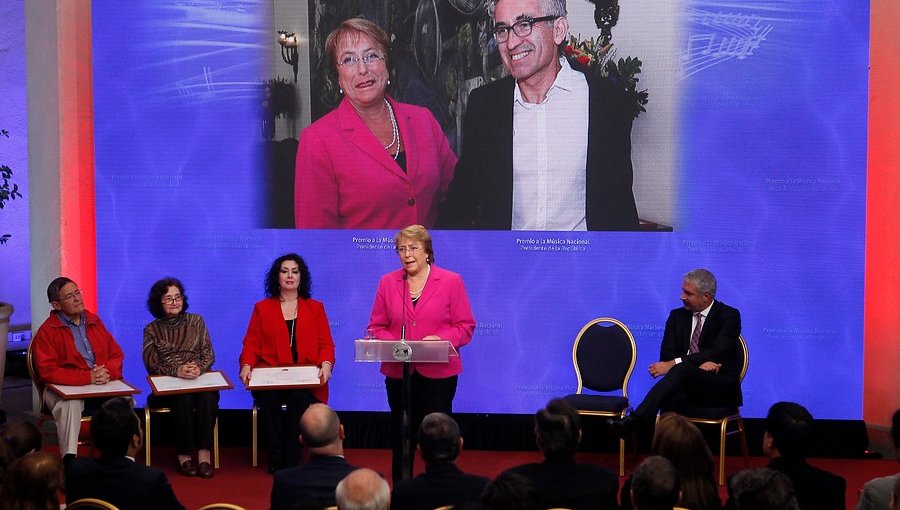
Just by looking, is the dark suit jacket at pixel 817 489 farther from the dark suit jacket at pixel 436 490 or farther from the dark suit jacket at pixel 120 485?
the dark suit jacket at pixel 120 485

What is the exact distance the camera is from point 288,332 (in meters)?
6.31

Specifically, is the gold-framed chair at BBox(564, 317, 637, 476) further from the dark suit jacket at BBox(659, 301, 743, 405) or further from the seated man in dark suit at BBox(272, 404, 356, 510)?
the seated man in dark suit at BBox(272, 404, 356, 510)

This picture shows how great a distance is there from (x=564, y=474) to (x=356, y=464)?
311 centimetres

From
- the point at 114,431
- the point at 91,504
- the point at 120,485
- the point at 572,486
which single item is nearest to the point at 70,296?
the point at 114,431

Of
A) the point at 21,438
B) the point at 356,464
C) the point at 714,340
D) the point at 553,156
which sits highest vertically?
the point at 553,156

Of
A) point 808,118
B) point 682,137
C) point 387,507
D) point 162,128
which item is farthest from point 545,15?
point 387,507

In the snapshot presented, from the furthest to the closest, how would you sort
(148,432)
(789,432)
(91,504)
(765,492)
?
(148,432) → (789,432) → (91,504) → (765,492)

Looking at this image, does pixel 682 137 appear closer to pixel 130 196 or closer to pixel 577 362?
pixel 577 362

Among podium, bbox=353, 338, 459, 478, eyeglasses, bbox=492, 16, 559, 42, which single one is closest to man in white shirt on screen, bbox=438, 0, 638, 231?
eyeglasses, bbox=492, 16, 559, 42

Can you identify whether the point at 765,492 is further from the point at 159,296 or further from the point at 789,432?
the point at 159,296

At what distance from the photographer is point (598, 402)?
6.18m

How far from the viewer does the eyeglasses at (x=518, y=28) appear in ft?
22.0

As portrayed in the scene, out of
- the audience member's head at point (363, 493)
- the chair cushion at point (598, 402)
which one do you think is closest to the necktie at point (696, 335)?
the chair cushion at point (598, 402)

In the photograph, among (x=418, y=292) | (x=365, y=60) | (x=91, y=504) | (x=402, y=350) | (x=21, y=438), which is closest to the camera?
(x=91, y=504)
